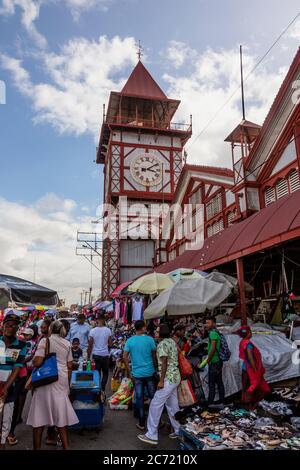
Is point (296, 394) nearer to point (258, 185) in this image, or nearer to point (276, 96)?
point (258, 185)

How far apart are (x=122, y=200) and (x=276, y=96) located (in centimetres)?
2411

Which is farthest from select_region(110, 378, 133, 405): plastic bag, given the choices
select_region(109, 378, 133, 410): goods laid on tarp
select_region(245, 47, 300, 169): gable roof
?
select_region(245, 47, 300, 169): gable roof

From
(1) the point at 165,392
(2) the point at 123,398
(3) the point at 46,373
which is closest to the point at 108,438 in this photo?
(1) the point at 165,392

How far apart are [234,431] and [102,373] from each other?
13.5 ft

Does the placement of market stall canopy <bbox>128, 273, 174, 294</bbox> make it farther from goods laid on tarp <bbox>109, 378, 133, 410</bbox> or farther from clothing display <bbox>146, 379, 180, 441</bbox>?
clothing display <bbox>146, 379, 180, 441</bbox>

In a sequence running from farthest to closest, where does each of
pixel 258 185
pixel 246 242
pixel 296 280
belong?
1. pixel 258 185
2. pixel 296 280
3. pixel 246 242

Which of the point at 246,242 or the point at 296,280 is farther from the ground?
the point at 246,242

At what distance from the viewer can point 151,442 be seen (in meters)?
5.55

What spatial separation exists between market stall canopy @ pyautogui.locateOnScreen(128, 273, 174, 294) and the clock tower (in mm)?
23215

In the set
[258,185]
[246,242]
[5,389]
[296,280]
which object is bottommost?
[5,389]

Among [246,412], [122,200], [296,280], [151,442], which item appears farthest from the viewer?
[122,200]

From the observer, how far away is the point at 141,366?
6.42 meters

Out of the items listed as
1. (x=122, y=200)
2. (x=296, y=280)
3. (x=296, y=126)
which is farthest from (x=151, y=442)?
(x=122, y=200)
